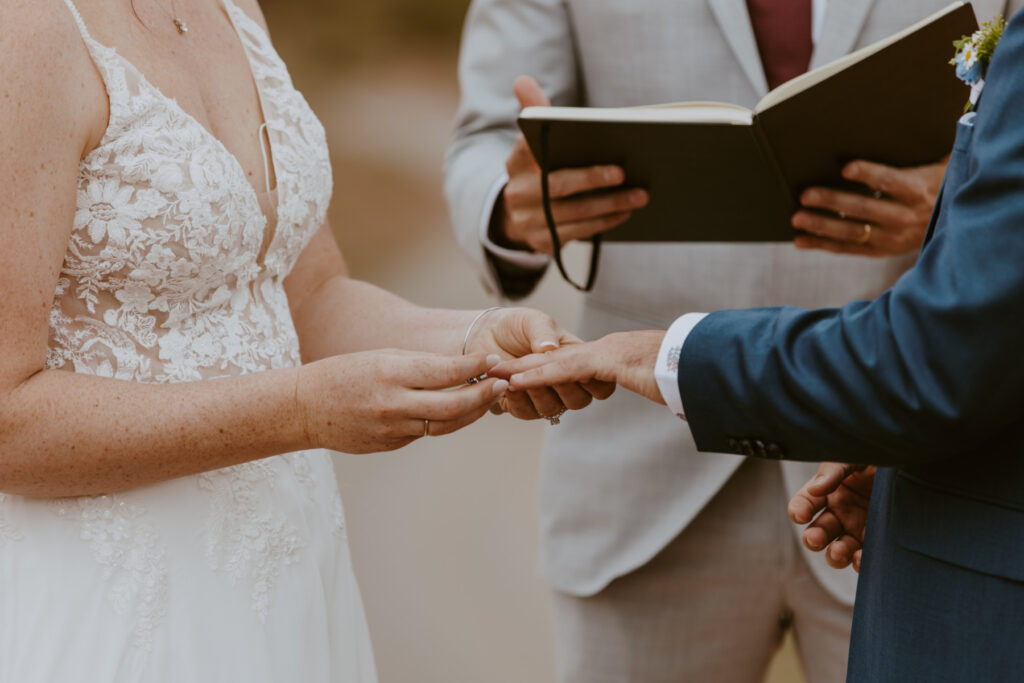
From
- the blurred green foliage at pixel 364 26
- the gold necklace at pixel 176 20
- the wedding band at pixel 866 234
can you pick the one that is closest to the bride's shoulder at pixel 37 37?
the gold necklace at pixel 176 20

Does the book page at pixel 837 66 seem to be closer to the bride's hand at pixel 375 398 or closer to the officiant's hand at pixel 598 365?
the officiant's hand at pixel 598 365

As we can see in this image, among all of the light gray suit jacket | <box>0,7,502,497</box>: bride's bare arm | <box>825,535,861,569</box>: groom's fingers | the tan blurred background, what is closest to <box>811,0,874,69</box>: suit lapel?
the light gray suit jacket

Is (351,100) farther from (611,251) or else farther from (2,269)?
(2,269)

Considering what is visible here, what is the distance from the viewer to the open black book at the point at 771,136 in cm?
167

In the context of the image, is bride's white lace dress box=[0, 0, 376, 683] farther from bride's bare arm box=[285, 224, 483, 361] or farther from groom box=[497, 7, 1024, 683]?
groom box=[497, 7, 1024, 683]

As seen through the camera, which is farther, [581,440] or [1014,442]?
[581,440]

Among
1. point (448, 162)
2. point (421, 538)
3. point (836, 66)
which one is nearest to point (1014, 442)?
point (836, 66)

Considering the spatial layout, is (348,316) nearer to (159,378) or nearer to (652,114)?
(159,378)

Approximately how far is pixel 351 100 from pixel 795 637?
22.6 ft

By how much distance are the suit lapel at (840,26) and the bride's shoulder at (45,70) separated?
132 cm

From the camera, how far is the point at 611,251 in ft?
7.38

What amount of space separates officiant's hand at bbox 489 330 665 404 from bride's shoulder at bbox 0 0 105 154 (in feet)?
2.15

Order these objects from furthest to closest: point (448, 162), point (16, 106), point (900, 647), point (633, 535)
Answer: point (448, 162)
point (633, 535)
point (900, 647)
point (16, 106)

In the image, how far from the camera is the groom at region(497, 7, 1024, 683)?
1.17 meters
